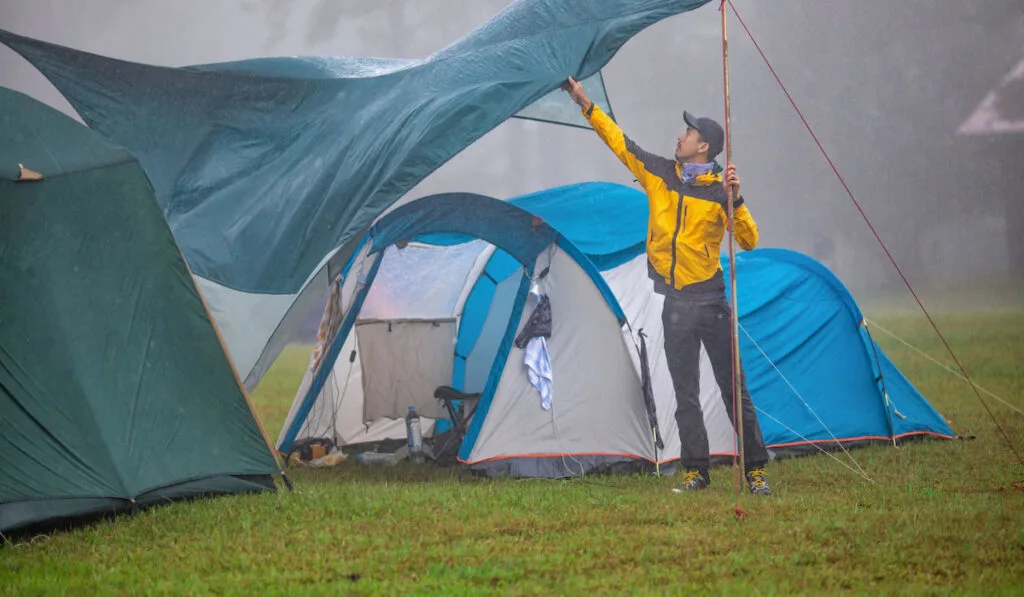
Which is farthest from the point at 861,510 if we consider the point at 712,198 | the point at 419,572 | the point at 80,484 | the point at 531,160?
the point at 531,160

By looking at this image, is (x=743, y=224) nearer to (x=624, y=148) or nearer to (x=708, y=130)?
(x=708, y=130)

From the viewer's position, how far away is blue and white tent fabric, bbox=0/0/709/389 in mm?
5371

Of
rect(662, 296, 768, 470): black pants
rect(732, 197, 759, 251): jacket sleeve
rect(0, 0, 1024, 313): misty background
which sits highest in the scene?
rect(0, 0, 1024, 313): misty background

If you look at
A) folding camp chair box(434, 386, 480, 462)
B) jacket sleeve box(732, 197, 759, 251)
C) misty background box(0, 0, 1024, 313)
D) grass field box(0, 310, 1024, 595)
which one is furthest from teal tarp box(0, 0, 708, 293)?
misty background box(0, 0, 1024, 313)

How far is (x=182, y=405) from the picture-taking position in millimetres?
4840

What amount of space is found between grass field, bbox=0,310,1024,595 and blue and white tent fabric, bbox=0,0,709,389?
112 centimetres

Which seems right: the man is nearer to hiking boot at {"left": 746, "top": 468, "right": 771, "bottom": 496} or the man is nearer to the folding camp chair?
hiking boot at {"left": 746, "top": 468, "right": 771, "bottom": 496}

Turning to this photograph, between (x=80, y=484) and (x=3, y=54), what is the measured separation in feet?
85.4

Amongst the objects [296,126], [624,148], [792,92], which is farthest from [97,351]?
[792,92]

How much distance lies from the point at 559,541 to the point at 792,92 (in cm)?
2993

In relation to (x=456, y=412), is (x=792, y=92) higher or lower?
higher

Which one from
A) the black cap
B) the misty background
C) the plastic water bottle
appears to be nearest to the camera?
the black cap

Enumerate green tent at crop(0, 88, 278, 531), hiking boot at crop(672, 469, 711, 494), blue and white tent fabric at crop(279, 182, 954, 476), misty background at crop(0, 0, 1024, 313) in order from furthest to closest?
1. misty background at crop(0, 0, 1024, 313)
2. blue and white tent fabric at crop(279, 182, 954, 476)
3. hiking boot at crop(672, 469, 711, 494)
4. green tent at crop(0, 88, 278, 531)

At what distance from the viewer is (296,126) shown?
6.04 metres
